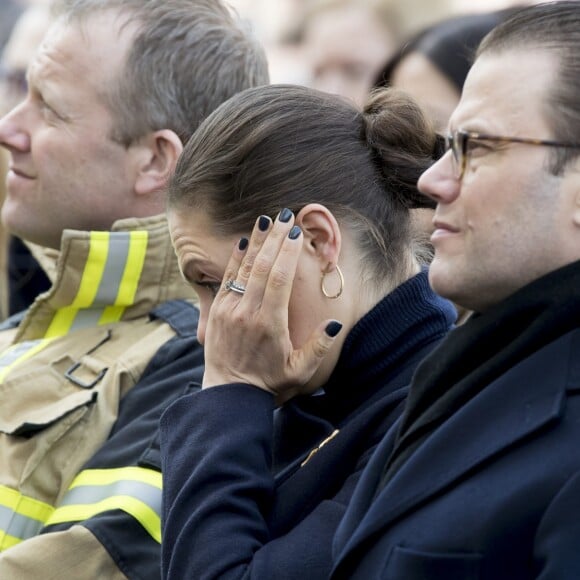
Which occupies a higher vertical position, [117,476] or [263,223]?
[263,223]

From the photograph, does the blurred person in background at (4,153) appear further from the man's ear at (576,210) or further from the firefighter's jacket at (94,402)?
the man's ear at (576,210)

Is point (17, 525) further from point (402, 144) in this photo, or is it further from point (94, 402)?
point (402, 144)

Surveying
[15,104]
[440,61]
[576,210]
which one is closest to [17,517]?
[576,210]

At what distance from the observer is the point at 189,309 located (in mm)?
3232

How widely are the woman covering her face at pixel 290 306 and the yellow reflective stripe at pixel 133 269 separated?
60 cm

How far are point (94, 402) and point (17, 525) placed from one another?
1.07 feet

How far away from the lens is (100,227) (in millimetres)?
3422

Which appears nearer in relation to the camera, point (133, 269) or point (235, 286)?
point (235, 286)

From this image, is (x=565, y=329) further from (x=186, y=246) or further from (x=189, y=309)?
(x=189, y=309)

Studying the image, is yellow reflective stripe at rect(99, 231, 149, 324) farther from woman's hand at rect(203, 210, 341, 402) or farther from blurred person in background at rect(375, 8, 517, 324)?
blurred person in background at rect(375, 8, 517, 324)

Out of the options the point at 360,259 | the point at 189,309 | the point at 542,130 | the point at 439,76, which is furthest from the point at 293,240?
the point at 439,76

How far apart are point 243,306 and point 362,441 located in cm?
35

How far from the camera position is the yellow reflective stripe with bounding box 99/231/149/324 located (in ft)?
10.6

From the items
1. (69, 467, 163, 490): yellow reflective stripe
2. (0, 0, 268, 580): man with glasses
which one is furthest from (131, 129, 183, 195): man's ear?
(69, 467, 163, 490): yellow reflective stripe
